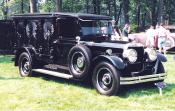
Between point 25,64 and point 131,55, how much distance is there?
4525mm

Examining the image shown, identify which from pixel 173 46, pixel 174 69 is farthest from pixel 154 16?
pixel 174 69

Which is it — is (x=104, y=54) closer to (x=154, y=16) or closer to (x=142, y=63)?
(x=142, y=63)

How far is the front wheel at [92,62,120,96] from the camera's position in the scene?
941 centimetres

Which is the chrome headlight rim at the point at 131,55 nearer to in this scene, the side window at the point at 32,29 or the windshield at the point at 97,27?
the windshield at the point at 97,27

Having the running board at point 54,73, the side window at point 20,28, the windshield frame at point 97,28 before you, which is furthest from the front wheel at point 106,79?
the side window at point 20,28

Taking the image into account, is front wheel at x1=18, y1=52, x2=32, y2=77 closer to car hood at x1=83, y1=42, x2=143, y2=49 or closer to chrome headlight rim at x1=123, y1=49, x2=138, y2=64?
car hood at x1=83, y1=42, x2=143, y2=49

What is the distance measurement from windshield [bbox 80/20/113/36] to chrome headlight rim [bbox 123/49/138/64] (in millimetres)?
1777

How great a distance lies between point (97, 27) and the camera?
11.4 m

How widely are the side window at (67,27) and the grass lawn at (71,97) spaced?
4.93 feet

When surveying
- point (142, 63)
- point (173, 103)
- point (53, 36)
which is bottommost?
point (173, 103)

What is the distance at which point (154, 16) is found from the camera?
52.7 meters

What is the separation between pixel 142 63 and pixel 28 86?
3.40m

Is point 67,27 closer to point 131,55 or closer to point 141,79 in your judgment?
point 131,55

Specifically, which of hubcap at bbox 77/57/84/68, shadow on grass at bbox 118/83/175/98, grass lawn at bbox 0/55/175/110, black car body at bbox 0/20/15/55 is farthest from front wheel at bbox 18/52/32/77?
black car body at bbox 0/20/15/55
